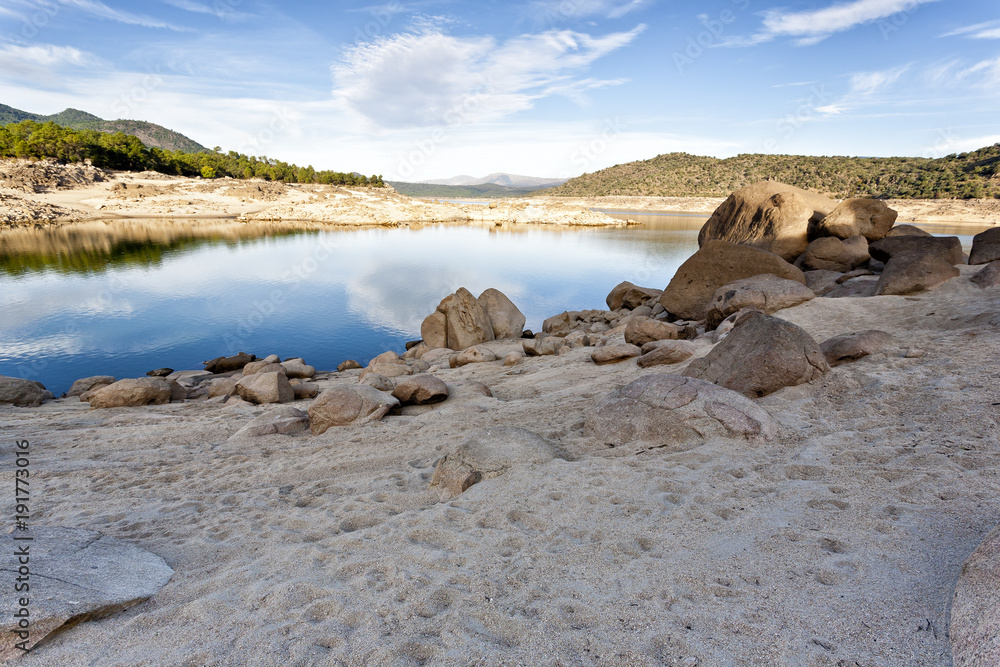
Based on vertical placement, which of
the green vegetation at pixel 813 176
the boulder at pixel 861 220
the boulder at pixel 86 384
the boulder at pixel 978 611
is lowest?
the boulder at pixel 86 384

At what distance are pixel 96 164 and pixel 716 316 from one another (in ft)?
322

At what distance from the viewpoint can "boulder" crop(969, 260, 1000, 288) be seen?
8109 mm

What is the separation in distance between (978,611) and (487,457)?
12.2ft

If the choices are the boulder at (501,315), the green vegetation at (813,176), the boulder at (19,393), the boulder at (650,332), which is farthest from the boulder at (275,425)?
the green vegetation at (813,176)

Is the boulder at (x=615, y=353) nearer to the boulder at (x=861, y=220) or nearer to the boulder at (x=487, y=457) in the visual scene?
the boulder at (x=487, y=457)

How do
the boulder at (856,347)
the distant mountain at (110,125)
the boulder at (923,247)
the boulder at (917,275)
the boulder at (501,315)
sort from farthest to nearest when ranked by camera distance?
the distant mountain at (110,125)
the boulder at (501,315)
the boulder at (923,247)
the boulder at (917,275)
the boulder at (856,347)

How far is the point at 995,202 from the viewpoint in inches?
2479

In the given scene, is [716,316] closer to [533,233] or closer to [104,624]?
[104,624]

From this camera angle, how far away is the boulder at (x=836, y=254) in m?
12.2

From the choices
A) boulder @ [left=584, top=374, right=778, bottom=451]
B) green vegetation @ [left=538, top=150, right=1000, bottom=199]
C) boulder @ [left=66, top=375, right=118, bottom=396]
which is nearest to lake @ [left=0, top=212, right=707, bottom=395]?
boulder @ [left=66, top=375, right=118, bottom=396]

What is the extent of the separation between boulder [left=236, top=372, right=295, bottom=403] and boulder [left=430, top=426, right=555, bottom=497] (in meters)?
5.46

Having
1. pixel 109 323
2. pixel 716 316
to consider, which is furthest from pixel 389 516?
pixel 109 323

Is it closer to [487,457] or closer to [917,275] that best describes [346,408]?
[487,457]

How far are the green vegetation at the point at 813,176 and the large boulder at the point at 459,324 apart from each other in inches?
1465
